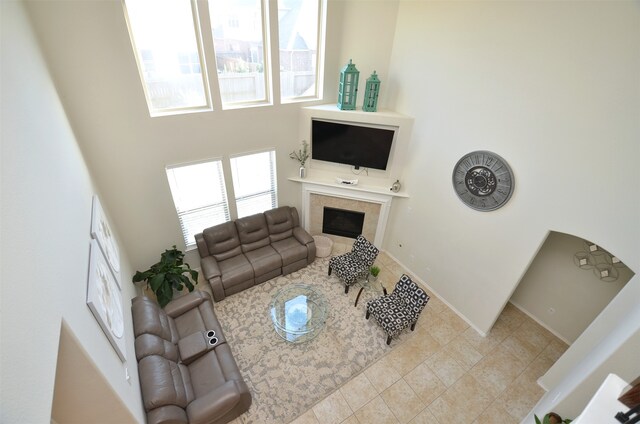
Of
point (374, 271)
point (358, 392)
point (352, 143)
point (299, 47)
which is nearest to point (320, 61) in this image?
point (299, 47)

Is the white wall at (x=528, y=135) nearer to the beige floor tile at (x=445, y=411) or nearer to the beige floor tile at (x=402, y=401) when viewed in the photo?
the beige floor tile at (x=445, y=411)

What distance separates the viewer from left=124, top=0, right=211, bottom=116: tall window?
3961 mm

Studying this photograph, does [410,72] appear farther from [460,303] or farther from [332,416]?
[332,416]

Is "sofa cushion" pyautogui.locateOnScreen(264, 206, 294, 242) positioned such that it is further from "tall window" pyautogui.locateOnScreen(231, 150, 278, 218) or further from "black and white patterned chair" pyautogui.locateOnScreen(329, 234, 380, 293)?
"black and white patterned chair" pyautogui.locateOnScreen(329, 234, 380, 293)

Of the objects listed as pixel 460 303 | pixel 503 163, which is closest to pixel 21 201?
pixel 503 163

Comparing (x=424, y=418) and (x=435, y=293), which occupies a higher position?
(x=435, y=293)

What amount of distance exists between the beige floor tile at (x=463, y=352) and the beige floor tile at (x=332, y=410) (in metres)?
2.06

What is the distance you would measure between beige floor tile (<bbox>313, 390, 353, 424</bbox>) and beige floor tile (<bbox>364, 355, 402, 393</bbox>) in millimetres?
562

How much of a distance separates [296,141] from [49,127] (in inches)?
158

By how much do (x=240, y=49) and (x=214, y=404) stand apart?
527 cm

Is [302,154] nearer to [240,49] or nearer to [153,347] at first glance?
[240,49]

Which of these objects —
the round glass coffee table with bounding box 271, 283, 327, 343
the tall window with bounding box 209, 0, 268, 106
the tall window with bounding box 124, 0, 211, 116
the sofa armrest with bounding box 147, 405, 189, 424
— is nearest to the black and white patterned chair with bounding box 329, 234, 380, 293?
the round glass coffee table with bounding box 271, 283, 327, 343

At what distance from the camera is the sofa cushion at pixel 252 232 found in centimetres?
593

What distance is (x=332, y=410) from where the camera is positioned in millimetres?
3959
